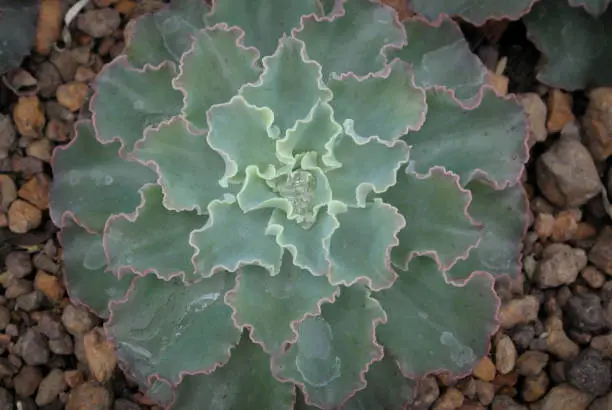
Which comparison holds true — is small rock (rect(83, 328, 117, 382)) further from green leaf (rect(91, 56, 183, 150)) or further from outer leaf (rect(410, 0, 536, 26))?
outer leaf (rect(410, 0, 536, 26))

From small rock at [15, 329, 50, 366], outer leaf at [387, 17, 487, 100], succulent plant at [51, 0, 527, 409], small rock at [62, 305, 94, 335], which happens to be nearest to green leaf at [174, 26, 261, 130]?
succulent plant at [51, 0, 527, 409]

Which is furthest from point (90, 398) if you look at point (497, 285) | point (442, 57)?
point (442, 57)

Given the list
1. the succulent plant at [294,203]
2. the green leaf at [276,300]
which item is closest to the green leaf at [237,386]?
the succulent plant at [294,203]

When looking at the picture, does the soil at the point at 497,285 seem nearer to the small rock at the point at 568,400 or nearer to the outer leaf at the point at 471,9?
the small rock at the point at 568,400

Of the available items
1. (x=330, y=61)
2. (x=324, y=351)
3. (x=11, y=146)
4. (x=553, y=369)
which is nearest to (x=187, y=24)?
(x=330, y=61)

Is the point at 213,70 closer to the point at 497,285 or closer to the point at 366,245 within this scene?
Result: the point at 366,245
